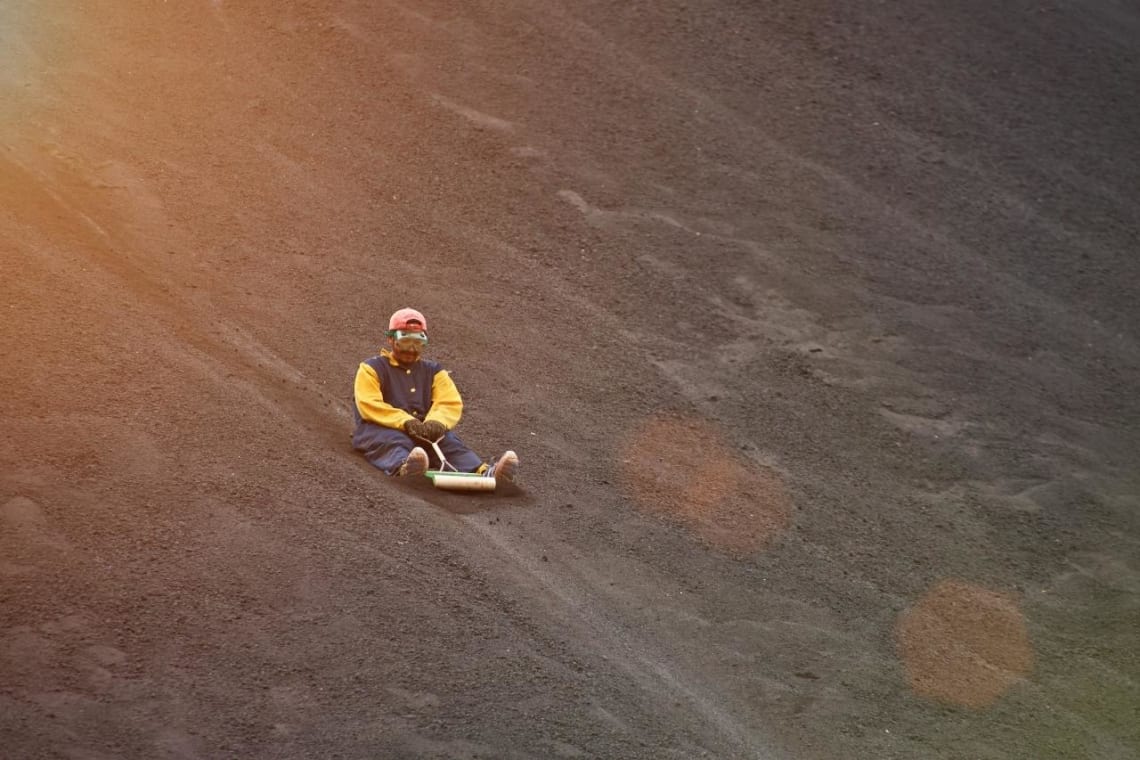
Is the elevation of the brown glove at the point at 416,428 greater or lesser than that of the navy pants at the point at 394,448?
greater

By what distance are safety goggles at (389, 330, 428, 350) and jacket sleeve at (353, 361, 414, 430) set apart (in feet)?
1.24

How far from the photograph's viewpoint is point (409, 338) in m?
12.7

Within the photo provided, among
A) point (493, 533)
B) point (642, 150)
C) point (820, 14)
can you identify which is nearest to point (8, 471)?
point (493, 533)

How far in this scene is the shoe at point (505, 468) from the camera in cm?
1268

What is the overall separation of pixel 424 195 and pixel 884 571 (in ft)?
28.8

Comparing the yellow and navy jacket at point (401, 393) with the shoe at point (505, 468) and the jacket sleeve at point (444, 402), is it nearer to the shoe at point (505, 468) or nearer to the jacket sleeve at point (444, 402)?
the jacket sleeve at point (444, 402)

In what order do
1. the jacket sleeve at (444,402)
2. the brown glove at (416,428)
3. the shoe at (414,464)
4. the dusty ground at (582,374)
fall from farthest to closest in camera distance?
the jacket sleeve at (444,402)
the brown glove at (416,428)
the shoe at (414,464)
the dusty ground at (582,374)

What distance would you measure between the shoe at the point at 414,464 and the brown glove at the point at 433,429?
214mm

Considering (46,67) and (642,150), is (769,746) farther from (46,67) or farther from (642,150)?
(46,67)

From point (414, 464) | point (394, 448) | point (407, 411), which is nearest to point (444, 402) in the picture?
point (407, 411)

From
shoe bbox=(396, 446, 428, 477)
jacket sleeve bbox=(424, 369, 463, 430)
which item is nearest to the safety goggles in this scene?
jacket sleeve bbox=(424, 369, 463, 430)

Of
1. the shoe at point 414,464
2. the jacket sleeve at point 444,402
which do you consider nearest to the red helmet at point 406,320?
the jacket sleeve at point 444,402

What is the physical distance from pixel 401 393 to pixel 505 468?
1227mm

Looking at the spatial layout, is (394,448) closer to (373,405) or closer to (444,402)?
(373,405)
